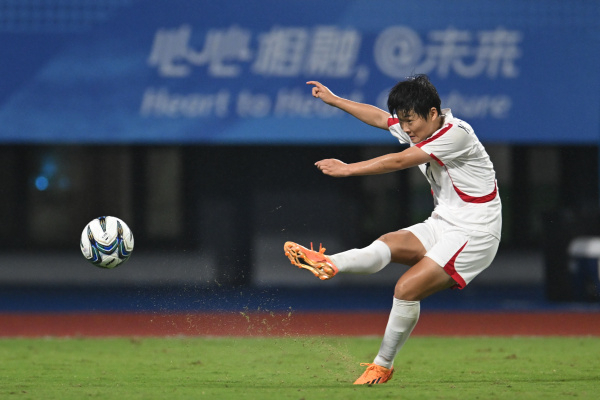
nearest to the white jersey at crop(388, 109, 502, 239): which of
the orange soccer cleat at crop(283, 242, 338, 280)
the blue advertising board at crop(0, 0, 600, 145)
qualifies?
the orange soccer cleat at crop(283, 242, 338, 280)

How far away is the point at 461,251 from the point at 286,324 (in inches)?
222

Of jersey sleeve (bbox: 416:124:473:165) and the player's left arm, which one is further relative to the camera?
jersey sleeve (bbox: 416:124:473:165)

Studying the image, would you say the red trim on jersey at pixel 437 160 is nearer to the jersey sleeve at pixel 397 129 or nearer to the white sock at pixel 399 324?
the jersey sleeve at pixel 397 129

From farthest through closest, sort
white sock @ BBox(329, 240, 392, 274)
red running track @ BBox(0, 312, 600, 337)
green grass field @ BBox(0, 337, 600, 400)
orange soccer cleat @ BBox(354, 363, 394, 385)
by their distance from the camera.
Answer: red running track @ BBox(0, 312, 600, 337)
orange soccer cleat @ BBox(354, 363, 394, 385)
green grass field @ BBox(0, 337, 600, 400)
white sock @ BBox(329, 240, 392, 274)

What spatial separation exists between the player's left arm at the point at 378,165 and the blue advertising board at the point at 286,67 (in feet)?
22.9

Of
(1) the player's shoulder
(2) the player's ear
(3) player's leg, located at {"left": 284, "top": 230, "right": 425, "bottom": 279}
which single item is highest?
(2) the player's ear

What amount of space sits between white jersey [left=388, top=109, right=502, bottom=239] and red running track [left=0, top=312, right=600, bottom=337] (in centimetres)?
451

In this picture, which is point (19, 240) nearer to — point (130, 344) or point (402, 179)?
point (402, 179)

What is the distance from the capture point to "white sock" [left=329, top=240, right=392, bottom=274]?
20.2 feet

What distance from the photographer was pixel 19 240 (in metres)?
18.3

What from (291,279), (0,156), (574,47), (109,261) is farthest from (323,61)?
(0,156)

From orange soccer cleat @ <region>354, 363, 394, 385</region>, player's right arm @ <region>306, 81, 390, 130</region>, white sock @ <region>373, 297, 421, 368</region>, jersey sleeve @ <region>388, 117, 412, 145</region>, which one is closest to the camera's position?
white sock @ <region>373, 297, 421, 368</region>

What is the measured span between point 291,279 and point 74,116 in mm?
5568

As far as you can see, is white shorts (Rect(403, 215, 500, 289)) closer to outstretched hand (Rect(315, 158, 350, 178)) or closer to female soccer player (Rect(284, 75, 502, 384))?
female soccer player (Rect(284, 75, 502, 384))
